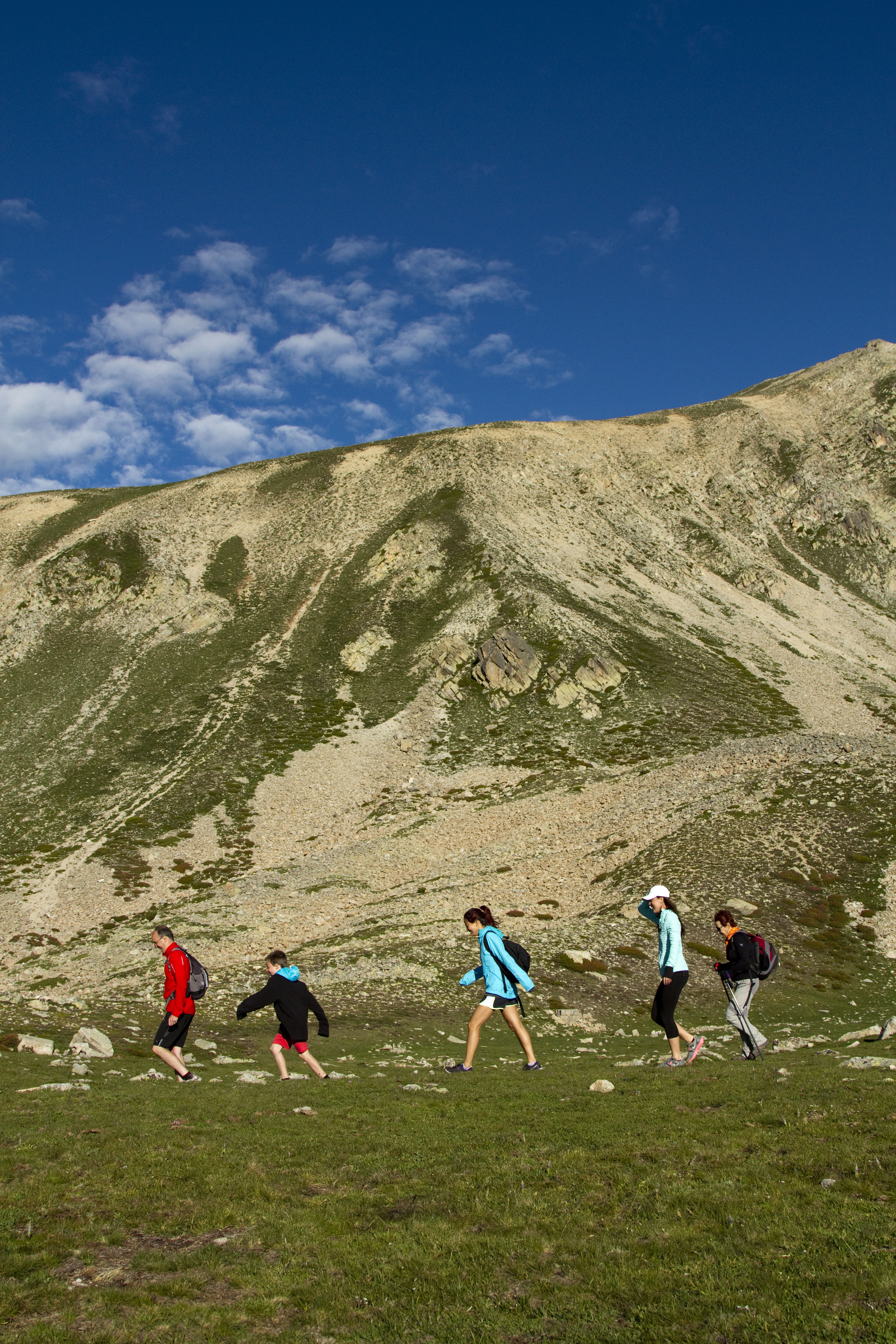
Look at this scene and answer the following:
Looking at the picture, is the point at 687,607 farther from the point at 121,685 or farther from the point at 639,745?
the point at 121,685

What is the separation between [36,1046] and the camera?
20438 millimetres

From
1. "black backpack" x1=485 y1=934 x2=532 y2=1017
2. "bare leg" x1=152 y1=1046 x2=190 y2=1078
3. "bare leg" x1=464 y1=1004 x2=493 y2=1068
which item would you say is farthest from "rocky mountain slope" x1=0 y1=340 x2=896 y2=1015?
"black backpack" x1=485 y1=934 x2=532 y2=1017

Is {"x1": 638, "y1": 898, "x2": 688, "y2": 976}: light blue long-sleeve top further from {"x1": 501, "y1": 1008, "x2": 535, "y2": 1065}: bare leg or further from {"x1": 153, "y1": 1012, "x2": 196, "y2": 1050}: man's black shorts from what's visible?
{"x1": 153, "y1": 1012, "x2": 196, "y2": 1050}: man's black shorts

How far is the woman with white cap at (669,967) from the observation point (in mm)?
17234

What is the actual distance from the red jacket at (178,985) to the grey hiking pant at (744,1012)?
41.1ft

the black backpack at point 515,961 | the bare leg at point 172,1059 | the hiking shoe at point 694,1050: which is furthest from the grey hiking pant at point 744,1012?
the bare leg at point 172,1059

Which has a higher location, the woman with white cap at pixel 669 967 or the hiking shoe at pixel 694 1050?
the woman with white cap at pixel 669 967

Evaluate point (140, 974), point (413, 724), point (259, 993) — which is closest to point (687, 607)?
point (413, 724)

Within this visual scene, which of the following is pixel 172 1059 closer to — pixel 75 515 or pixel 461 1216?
pixel 461 1216

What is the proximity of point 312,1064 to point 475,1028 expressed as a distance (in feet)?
14.1

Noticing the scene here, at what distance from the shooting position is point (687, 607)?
97.8 meters

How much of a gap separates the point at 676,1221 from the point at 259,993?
10361 millimetres

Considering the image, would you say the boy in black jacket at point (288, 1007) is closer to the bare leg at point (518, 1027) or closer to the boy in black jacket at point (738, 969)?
the bare leg at point (518, 1027)

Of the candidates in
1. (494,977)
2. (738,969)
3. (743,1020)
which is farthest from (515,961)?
(743,1020)
